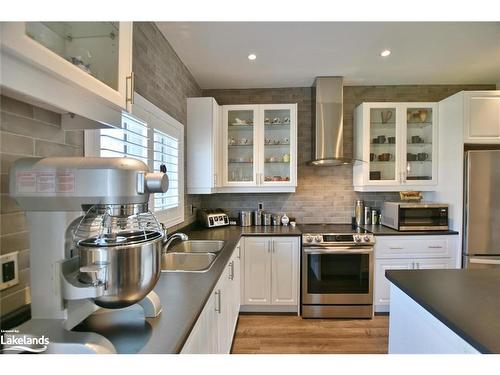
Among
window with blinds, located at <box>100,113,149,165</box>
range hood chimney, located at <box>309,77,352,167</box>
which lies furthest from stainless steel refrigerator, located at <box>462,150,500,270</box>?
window with blinds, located at <box>100,113,149,165</box>

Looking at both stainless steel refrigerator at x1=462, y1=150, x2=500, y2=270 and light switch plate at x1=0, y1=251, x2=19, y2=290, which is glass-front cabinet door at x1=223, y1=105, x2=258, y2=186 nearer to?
stainless steel refrigerator at x1=462, y1=150, x2=500, y2=270

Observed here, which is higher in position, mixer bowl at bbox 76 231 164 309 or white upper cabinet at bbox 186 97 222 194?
white upper cabinet at bbox 186 97 222 194

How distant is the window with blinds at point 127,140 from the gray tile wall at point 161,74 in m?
0.25

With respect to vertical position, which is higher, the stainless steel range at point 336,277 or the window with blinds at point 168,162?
the window with blinds at point 168,162

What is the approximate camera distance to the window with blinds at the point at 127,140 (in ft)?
4.83

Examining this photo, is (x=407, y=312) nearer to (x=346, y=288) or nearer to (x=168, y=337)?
(x=168, y=337)

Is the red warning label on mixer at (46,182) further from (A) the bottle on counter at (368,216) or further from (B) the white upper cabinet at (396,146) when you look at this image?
(A) the bottle on counter at (368,216)

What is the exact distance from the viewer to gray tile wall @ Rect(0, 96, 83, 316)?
0.90 m

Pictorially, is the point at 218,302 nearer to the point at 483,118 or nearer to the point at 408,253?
the point at 408,253

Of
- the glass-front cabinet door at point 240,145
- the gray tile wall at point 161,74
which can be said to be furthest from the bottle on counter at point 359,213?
the gray tile wall at point 161,74

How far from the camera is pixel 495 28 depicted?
2139 mm

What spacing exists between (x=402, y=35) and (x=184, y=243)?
2.54m

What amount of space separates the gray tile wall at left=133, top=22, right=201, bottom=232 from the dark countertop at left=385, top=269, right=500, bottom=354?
1.89 metres
